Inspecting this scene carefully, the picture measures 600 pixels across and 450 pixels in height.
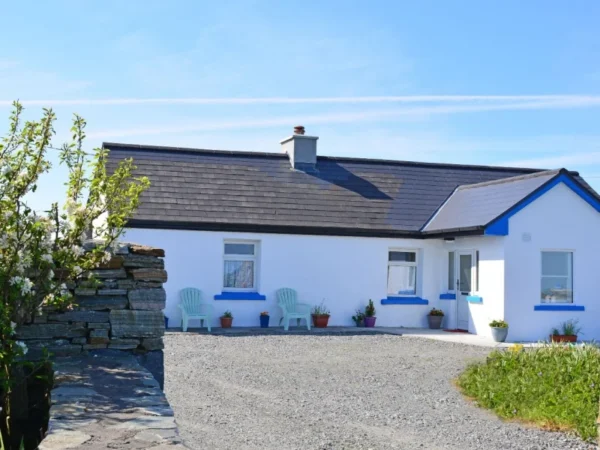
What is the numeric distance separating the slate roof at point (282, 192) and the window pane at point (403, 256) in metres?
0.69

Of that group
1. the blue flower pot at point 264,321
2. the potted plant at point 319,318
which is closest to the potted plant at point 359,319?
the potted plant at point 319,318

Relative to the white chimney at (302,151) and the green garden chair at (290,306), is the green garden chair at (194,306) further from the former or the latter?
the white chimney at (302,151)

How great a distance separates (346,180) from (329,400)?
13.7 metres

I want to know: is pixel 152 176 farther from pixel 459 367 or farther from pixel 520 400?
pixel 520 400

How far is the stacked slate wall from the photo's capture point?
24.5ft

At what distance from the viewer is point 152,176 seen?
21.3 metres

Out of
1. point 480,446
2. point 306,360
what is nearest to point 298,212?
point 306,360

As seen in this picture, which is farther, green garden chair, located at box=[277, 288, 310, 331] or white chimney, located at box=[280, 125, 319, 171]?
white chimney, located at box=[280, 125, 319, 171]

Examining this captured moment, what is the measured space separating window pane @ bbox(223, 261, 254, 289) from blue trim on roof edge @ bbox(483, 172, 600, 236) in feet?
19.7

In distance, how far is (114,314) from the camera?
25.1 feet

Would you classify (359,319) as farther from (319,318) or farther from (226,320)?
(226,320)

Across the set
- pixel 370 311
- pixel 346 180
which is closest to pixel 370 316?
pixel 370 311

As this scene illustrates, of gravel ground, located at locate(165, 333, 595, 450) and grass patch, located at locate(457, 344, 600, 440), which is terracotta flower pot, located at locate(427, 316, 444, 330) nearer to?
gravel ground, located at locate(165, 333, 595, 450)

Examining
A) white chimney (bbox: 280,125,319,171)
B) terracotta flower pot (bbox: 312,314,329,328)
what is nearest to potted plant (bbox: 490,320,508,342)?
terracotta flower pot (bbox: 312,314,329,328)
